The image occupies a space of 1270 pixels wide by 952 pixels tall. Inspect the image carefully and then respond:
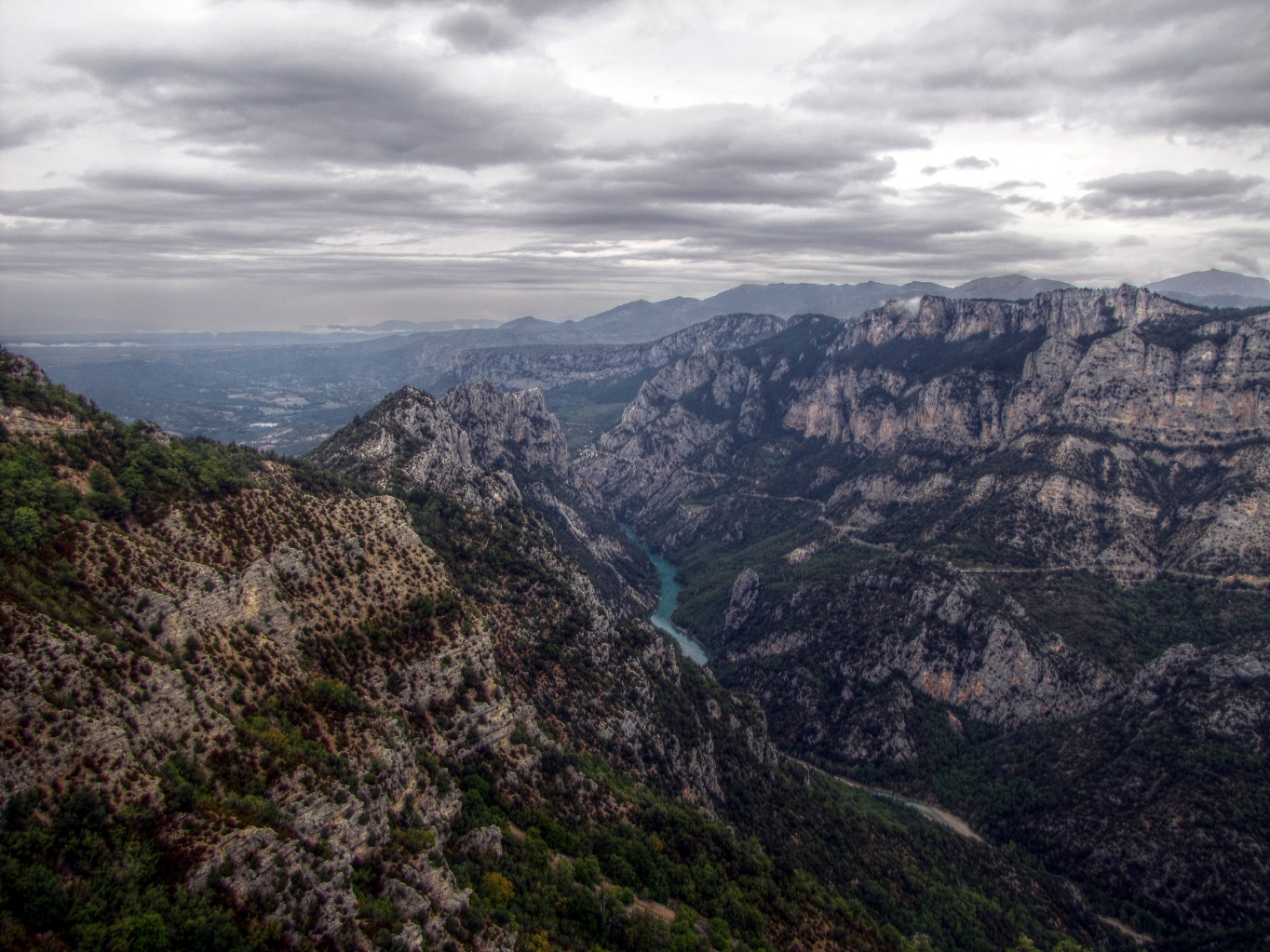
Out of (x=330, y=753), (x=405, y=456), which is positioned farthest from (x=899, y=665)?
(x=330, y=753)

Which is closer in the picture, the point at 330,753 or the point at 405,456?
the point at 330,753

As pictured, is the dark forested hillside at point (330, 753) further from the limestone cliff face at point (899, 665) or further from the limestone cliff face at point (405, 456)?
the limestone cliff face at point (899, 665)

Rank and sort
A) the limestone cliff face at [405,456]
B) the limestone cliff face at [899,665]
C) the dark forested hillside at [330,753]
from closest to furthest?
the dark forested hillside at [330,753], the limestone cliff face at [405,456], the limestone cliff face at [899,665]

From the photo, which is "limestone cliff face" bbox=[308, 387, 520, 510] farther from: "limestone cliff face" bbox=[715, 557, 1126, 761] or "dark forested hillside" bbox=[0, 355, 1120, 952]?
"limestone cliff face" bbox=[715, 557, 1126, 761]

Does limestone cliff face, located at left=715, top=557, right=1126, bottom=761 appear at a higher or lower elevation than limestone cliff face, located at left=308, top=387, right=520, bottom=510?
lower

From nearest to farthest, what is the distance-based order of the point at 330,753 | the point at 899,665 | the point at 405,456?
the point at 330,753
the point at 405,456
the point at 899,665

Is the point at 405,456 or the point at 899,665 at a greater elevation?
the point at 405,456

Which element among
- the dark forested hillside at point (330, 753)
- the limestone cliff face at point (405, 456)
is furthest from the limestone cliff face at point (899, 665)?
the limestone cliff face at point (405, 456)

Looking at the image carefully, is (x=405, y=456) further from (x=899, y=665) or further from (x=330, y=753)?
(x=899, y=665)

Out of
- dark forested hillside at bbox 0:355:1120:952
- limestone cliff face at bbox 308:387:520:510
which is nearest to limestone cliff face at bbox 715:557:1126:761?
dark forested hillside at bbox 0:355:1120:952
